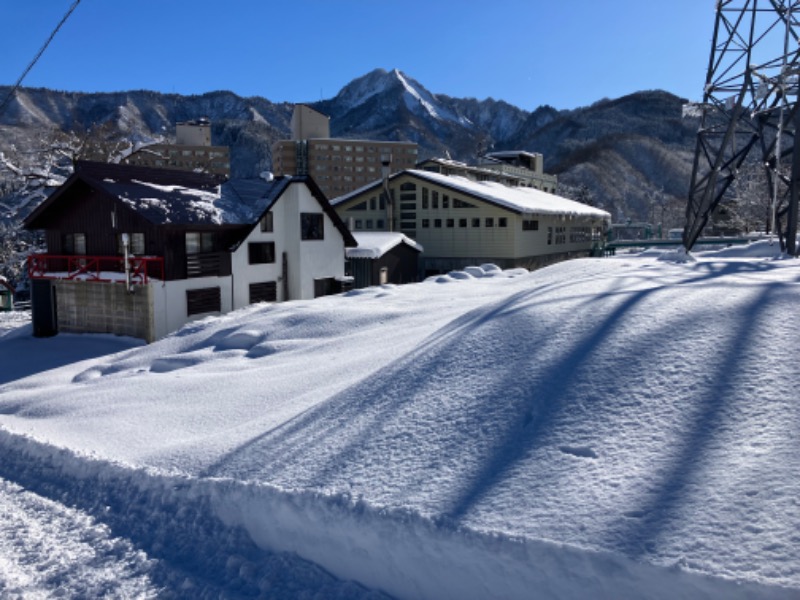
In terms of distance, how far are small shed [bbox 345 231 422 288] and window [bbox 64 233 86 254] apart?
36.7 ft

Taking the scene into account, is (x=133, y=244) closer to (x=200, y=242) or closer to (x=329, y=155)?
(x=200, y=242)

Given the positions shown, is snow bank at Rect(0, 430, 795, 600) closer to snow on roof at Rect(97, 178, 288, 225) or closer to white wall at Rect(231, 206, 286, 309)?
snow on roof at Rect(97, 178, 288, 225)

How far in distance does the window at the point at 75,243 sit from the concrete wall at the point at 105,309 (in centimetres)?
160

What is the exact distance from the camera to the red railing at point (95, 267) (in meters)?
19.1

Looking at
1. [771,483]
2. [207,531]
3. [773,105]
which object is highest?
[773,105]

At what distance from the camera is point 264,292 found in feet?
76.8

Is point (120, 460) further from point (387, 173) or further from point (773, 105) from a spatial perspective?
point (387, 173)

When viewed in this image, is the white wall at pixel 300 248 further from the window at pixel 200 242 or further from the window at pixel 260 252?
the window at pixel 200 242

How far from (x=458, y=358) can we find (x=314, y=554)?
2.85m

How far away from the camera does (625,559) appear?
349 cm

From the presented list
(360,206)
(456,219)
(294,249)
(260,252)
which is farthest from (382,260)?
(360,206)

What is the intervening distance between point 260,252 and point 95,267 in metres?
6.10

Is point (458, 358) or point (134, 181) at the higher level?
point (134, 181)

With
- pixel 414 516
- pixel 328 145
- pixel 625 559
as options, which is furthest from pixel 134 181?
pixel 328 145
